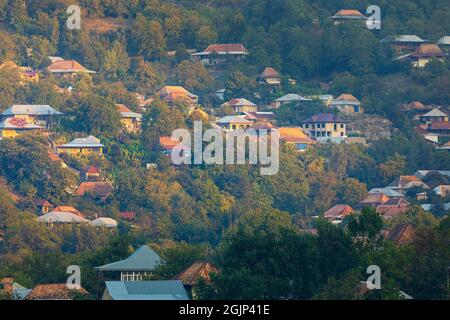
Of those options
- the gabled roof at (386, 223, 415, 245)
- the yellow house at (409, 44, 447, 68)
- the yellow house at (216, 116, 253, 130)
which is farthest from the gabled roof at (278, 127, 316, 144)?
the gabled roof at (386, 223, 415, 245)

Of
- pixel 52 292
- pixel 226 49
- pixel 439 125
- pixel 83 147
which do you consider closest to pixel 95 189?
pixel 83 147

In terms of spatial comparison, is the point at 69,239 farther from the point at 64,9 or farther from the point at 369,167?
the point at 64,9

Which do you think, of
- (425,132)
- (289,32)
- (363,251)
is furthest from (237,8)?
(363,251)

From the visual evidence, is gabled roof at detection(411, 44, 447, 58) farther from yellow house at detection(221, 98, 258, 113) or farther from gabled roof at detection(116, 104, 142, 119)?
gabled roof at detection(116, 104, 142, 119)

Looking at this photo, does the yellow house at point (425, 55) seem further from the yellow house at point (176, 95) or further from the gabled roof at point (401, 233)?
the gabled roof at point (401, 233)

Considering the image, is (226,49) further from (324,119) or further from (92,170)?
(92,170)

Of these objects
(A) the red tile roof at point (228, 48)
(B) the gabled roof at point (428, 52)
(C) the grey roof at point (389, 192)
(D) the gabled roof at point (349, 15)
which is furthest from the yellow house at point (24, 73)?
(C) the grey roof at point (389, 192)
